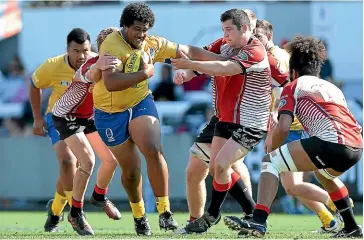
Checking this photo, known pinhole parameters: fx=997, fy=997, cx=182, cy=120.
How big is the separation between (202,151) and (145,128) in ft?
2.69

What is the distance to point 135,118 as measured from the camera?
9617mm

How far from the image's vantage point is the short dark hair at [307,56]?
9297 mm

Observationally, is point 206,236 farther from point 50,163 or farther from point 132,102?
point 50,163

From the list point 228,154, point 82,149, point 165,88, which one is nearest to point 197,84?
point 165,88

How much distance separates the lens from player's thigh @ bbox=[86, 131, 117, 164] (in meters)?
10.9

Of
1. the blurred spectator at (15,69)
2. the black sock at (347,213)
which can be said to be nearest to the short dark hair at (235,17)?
the black sock at (347,213)

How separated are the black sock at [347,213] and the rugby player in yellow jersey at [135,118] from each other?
1.62 metres

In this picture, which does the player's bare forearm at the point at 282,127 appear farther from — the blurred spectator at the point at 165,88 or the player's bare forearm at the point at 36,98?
the blurred spectator at the point at 165,88

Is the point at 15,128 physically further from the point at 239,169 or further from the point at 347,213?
the point at 347,213

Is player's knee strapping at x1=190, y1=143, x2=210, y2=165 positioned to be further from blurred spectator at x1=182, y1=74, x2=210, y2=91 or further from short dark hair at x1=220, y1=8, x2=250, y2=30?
blurred spectator at x1=182, y1=74, x2=210, y2=91

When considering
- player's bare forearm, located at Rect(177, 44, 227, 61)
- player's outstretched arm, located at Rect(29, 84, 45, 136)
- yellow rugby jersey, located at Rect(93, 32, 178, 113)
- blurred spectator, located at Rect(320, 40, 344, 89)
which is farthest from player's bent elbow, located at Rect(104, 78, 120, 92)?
blurred spectator, located at Rect(320, 40, 344, 89)

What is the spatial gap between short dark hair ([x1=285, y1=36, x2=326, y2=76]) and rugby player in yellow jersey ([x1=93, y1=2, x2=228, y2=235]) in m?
0.80

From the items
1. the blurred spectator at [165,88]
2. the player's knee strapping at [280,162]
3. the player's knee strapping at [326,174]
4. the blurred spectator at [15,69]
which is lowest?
the blurred spectator at [165,88]

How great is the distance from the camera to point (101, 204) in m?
11.0
